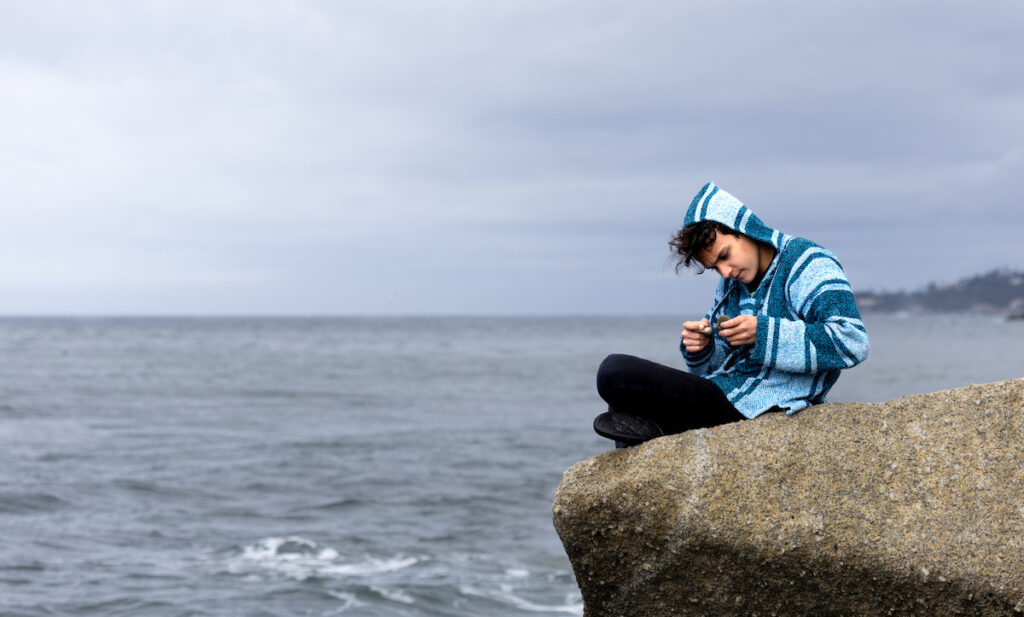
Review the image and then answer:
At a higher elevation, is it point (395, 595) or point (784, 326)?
point (784, 326)

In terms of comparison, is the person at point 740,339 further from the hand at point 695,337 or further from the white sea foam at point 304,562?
the white sea foam at point 304,562

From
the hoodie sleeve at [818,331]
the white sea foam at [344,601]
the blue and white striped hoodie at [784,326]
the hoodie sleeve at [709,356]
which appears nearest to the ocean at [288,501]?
the white sea foam at [344,601]

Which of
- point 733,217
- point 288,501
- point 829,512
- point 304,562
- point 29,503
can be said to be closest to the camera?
point 829,512

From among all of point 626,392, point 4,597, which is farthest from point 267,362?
point 626,392

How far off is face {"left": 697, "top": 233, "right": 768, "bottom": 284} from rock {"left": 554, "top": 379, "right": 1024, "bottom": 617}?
63 cm

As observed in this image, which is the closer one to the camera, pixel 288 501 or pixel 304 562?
pixel 304 562

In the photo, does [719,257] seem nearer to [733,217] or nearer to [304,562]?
[733,217]

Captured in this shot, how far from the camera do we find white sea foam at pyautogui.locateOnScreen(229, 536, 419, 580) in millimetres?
9250

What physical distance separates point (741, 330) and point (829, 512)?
0.78 m

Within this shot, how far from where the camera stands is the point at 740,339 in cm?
383

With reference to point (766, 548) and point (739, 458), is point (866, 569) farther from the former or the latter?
point (739, 458)

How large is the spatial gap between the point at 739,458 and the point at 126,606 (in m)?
6.55

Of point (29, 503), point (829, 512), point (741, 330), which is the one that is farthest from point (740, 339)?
point (29, 503)

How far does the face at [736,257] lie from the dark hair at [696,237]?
A: 2cm
